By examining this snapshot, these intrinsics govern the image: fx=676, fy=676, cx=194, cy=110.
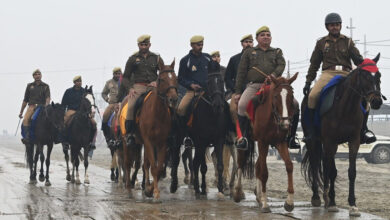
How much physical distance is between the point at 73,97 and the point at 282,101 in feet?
35.9

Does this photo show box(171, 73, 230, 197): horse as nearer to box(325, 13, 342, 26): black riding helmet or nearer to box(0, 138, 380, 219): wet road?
box(0, 138, 380, 219): wet road

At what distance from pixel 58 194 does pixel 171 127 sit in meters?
3.03

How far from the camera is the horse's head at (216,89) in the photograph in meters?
12.8

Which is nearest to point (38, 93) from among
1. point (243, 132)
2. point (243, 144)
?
point (243, 132)

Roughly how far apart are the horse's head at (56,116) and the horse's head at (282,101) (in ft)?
33.2

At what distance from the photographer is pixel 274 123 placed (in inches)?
424

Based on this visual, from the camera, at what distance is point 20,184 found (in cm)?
1764

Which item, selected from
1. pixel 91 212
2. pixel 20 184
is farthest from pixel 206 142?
pixel 20 184

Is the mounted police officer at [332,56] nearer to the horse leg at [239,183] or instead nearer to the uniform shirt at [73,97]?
the horse leg at [239,183]

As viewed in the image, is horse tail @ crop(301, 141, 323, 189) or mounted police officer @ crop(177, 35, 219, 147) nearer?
horse tail @ crop(301, 141, 323, 189)

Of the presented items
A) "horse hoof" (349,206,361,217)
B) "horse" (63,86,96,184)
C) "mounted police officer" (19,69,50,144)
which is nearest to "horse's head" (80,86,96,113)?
"horse" (63,86,96,184)

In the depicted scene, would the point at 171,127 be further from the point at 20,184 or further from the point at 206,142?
the point at 20,184

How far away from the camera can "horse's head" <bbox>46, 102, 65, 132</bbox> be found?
1933 centimetres

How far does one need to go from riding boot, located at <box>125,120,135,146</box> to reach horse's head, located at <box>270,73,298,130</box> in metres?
4.27
